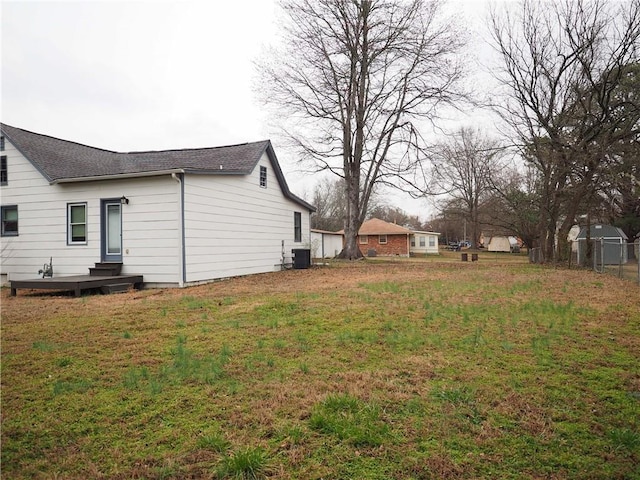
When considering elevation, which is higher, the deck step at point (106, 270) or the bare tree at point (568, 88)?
the bare tree at point (568, 88)

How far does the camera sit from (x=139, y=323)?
685cm

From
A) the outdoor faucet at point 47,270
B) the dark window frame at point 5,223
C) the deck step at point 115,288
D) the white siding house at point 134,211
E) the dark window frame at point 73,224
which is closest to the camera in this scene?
the deck step at point 115,288

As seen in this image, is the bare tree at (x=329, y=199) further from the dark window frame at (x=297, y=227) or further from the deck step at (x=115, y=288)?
the deck step at (x=115, y=288)

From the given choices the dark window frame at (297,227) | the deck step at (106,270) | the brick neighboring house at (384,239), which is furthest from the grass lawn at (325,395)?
the brick neighboring house at (384,239)

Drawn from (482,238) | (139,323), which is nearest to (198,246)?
(139,323)

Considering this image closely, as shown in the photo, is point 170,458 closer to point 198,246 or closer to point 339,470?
point 339,470

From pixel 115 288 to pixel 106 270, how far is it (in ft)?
3.88

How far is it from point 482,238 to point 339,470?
76.6 metres

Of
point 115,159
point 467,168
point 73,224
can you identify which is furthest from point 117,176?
point 467,168

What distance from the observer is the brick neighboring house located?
133ft

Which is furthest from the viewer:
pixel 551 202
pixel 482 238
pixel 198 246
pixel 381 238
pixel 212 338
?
pixel 482 238

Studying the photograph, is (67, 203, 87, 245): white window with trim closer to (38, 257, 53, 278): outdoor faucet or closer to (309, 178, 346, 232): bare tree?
(38, 257, 53, 278): outdoor faucet

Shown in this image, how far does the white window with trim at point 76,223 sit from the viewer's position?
12.6 meters

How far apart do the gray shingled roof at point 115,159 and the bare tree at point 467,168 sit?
35.4 ft
